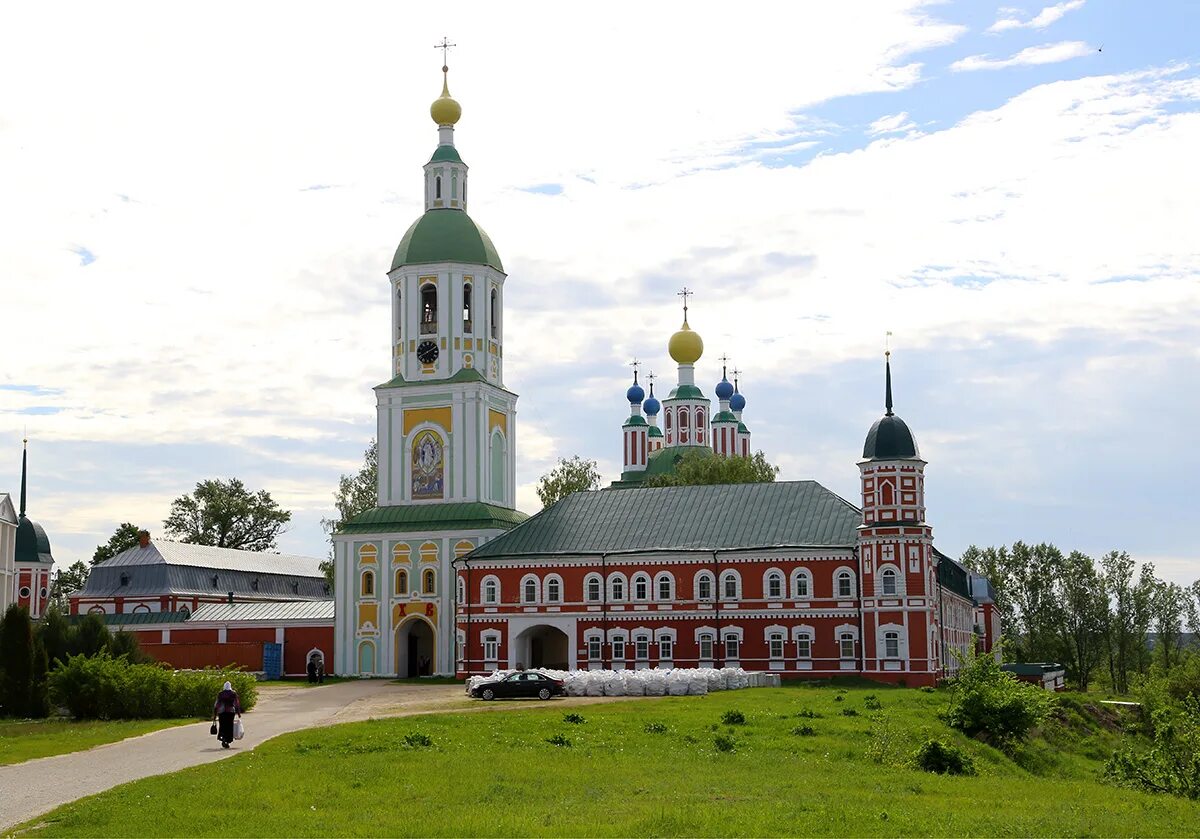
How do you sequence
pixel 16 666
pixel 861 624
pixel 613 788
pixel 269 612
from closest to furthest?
pixel 613 788, pixel 16 666, pixel 861 624, pixel 269 612

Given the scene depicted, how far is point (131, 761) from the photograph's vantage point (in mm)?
27516

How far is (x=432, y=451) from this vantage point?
65.1 m

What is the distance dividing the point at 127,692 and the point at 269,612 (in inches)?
1225

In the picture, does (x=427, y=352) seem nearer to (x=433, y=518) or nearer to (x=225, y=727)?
(x=433, y=518)

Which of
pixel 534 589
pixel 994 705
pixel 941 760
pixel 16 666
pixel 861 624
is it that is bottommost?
pixel 941 760

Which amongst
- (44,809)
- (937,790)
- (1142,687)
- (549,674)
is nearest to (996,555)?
(1142,687)

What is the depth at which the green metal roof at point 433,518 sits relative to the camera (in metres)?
62.4

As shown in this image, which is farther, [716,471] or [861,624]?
[716,471]

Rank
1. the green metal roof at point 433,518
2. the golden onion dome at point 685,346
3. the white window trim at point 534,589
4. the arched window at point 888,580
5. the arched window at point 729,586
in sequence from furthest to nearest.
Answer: the golden onion dome at point 685,346
the green metal roof at point 433,518
the white window trim at point 534,589
the arched window at point 729,586
the arched window at point 888,580

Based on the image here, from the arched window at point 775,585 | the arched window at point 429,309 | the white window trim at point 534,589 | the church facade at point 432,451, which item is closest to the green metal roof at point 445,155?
the church facade at point 432,451

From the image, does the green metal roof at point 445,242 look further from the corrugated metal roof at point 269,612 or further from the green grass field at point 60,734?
the green grass field at point 60,734

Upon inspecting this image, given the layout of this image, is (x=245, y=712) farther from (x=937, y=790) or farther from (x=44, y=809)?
(x=937, y=790)

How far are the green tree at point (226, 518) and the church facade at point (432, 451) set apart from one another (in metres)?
41.3

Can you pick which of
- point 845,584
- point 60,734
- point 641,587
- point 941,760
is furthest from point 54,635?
point 941,760
